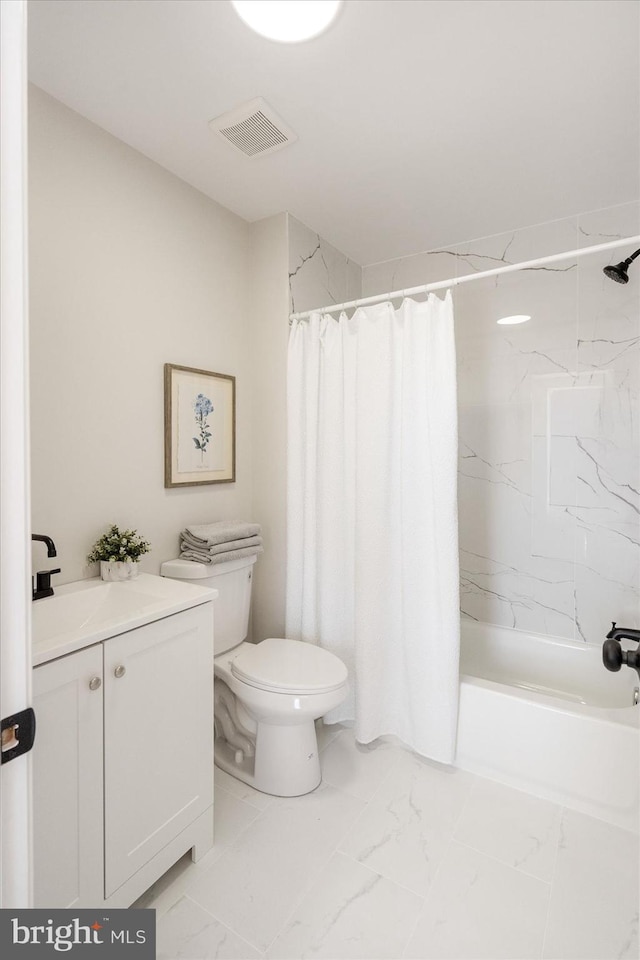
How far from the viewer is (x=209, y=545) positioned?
1.90 m

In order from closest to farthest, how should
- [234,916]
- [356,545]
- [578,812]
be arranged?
[234,916]
[578,812]
[356,545]

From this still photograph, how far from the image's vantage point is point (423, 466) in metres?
1.93

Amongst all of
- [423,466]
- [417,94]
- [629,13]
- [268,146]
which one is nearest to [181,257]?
[268,146]

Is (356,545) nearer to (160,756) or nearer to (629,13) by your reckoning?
(160,756)

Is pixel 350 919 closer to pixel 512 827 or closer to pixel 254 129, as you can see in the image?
pixel 512 827

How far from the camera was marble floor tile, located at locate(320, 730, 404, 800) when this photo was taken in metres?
1.86

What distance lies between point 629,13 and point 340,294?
1611 mm

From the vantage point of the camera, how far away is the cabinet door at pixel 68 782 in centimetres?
107

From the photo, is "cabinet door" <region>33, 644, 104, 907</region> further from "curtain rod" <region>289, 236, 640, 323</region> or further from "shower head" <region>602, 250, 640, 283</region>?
"shower head" <region>602, 250, 640, 283</region>

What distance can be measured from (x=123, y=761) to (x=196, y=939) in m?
0.52

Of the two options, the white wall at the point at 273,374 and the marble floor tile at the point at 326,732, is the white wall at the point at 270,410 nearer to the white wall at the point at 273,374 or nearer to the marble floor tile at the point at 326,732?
the white wall at the point at 273,374

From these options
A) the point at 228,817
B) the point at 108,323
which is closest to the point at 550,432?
the point at 108,323

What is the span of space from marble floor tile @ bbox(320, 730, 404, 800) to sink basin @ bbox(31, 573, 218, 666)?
3.30ft

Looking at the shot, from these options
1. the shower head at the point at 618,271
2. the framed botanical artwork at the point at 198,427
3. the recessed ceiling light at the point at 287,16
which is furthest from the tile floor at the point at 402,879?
the recessed ceiling light at the point at 287,16
